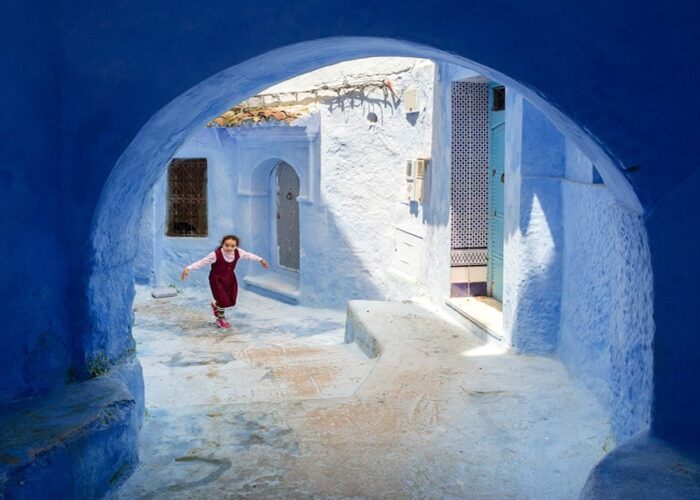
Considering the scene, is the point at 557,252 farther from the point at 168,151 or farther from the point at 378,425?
the point at 168,151

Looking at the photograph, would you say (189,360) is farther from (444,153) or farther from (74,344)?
(74,344)

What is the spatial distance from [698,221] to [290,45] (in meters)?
1.68

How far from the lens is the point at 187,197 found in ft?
44.7

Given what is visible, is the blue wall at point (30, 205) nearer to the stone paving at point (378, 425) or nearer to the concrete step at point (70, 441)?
the concrete step at point (70, 441)

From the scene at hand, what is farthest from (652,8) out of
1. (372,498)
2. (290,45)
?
(372,498)

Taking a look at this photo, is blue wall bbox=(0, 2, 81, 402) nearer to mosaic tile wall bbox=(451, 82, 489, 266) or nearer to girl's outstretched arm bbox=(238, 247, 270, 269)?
mosaic tile wall bbox=(451, 82, 489, 266)

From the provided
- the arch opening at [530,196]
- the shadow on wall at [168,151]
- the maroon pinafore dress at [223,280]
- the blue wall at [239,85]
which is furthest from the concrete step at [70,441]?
the maroon pinafore dress at [223,280]

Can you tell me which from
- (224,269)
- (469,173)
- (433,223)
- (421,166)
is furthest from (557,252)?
(224,269)

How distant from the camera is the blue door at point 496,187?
7766 mm

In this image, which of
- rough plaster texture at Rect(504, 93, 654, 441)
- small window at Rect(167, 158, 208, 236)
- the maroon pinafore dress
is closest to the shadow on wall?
rough plaster texture at Rect(504, 93, 654, 441)

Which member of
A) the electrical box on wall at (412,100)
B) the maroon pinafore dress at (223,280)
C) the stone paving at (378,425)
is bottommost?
the stone paving at (378,425)

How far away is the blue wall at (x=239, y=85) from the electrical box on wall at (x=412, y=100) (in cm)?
621

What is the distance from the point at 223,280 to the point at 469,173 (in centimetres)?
354

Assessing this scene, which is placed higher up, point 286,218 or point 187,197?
point 187,197
